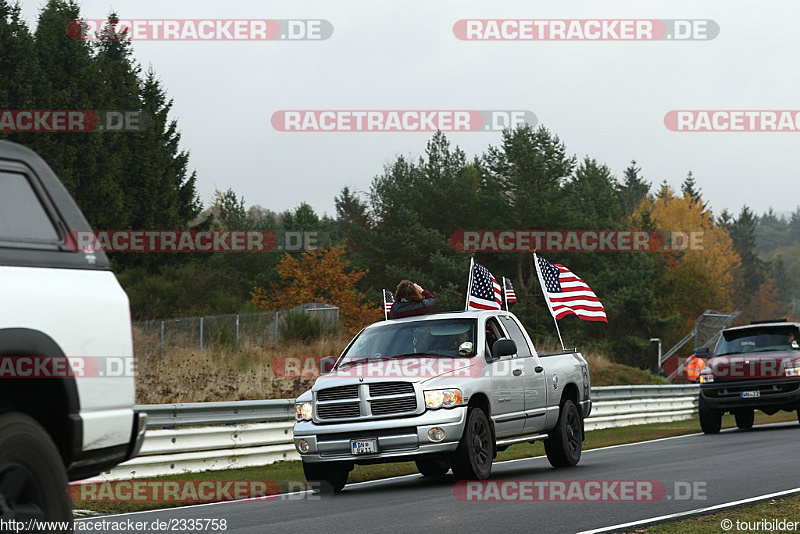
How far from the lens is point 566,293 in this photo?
22.4 meters

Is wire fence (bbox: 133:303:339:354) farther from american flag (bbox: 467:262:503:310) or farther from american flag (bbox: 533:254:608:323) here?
american flag (bbox: 533:254:608:323)

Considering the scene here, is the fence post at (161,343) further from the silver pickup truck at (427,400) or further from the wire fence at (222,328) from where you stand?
the silver pickup truck at (427,400)

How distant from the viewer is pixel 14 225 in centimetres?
559

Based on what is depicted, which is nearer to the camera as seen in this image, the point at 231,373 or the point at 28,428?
the point at 28,428

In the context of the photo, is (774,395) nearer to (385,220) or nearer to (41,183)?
(41,183)

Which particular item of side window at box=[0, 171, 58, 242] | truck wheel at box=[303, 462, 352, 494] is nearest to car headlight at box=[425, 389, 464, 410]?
truck wheel at box=[303, 462, 352, 494]

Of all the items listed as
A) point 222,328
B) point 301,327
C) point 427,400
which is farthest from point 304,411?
point 301,327

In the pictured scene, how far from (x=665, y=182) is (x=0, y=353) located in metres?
125

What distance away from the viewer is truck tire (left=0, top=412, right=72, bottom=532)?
4.93 m

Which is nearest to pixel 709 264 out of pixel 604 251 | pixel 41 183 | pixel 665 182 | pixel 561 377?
pixel 665 182

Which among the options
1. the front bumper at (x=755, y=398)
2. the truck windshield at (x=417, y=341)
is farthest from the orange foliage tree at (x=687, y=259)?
the truck windshield at (x=417, y=341)

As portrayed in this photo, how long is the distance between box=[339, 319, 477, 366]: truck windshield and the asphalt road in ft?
5.05

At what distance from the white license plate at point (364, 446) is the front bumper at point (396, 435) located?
0.04 m

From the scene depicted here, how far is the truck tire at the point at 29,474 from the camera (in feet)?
16.2
